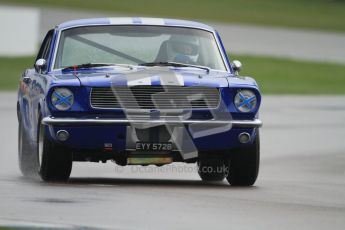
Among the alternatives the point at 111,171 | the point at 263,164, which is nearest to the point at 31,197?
the point at 111,171

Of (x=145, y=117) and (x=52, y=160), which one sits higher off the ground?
(x=145, y=117)

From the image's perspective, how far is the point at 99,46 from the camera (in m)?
11.1

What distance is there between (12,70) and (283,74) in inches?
267

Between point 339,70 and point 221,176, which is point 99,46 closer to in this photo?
point 221,176

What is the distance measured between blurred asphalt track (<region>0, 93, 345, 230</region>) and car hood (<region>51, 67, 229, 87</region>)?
2.74ft

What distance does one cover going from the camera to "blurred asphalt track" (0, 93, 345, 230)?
7.66 meters

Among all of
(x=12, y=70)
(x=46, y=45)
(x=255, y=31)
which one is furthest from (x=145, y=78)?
(x=255, y=31)

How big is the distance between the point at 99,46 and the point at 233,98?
5.28ft

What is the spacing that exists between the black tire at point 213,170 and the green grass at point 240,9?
33.8 meters

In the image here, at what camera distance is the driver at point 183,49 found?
11.1m

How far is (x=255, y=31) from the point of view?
42812 millimetres

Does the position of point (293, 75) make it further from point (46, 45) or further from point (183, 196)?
point (183, 196)

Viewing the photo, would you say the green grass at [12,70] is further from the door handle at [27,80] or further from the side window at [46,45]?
the door handle at [27,80]

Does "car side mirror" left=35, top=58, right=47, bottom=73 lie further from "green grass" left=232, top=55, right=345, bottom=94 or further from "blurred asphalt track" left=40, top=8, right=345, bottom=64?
"blurred asphalt track" left=40, top=8, right=345, bottom=64
